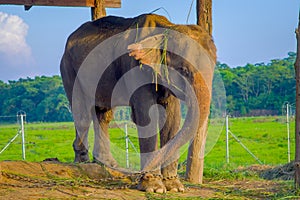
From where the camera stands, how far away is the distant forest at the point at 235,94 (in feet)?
182

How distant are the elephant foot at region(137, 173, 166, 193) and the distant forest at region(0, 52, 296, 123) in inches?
1805

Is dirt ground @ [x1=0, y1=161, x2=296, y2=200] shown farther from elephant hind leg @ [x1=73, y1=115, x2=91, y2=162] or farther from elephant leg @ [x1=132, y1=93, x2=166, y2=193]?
elephant hind leg @ [x1=73, y1=115, x2=91, y2=162]

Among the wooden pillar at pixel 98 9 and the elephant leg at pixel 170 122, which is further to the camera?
the wooden pillar at pixel 98 9

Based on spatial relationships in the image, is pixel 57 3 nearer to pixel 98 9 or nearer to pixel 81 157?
pixel 98 9

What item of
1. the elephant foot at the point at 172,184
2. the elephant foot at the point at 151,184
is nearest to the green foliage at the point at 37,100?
the elephant foot at the point at 172,184

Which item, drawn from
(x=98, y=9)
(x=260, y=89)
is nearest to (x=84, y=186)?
(x=98, y=9)

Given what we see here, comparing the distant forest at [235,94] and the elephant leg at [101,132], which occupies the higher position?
the distant forest at [235,94]

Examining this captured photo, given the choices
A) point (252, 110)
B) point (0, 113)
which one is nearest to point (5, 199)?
point (252, 110)

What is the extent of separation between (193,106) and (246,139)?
88.5 ft

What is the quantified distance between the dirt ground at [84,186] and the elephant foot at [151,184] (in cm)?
10

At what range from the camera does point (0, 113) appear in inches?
2608

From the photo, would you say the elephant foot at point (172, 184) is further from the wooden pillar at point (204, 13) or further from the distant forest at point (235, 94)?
the distant forest at point (235, 94)

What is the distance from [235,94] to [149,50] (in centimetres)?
5439

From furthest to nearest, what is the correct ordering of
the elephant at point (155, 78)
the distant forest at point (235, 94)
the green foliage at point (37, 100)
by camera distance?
the green foliage at point (37, 100) < the distant forest at point (235, 94) < the elephant at point (155, 78)
